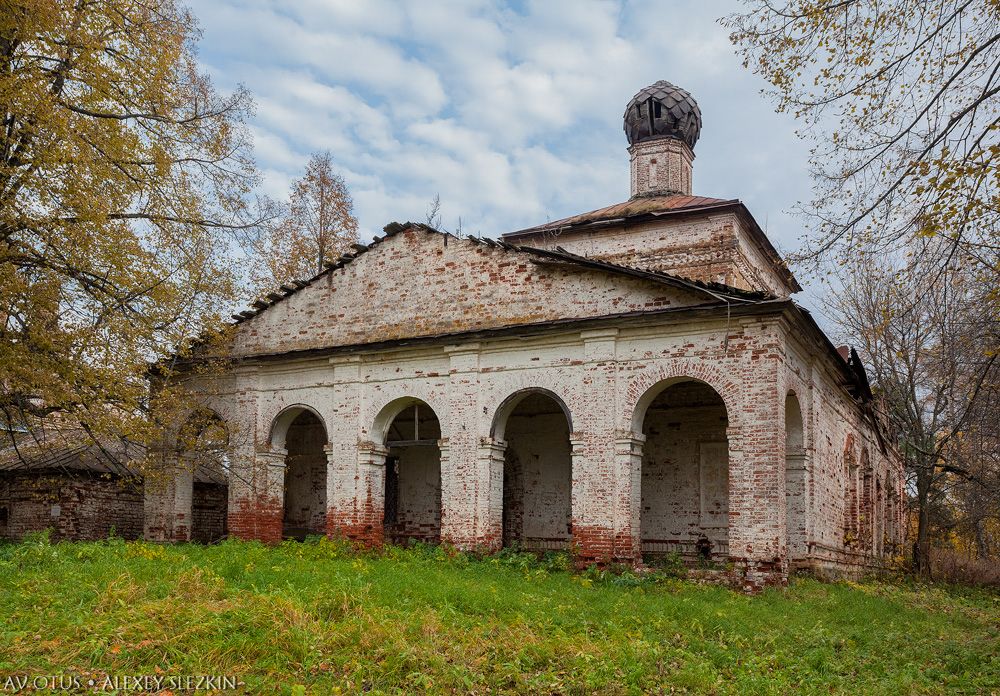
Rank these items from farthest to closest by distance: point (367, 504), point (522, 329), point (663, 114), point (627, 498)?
point (663, 114) → point (367, 504) → point (522, 329) → point (627, 498)

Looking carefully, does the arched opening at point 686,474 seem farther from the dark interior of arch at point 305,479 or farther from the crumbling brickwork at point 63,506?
the crumbling brickwork at point 63,506

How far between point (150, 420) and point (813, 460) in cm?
1088

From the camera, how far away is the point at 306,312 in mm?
17328

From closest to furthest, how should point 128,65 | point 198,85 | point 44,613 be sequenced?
point 44,613 < point 128,65 < point 198,85

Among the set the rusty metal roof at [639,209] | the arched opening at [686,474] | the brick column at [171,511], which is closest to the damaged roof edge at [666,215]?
the rusty metal roof at [639,209]

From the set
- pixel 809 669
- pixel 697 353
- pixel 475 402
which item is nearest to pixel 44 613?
pixel 809 669

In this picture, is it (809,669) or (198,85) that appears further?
(198,85)

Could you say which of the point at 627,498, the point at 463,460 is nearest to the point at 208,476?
the point at 463,460

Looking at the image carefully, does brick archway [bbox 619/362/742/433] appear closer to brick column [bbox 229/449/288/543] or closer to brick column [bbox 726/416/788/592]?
brick column [bbox 726/416/788/592]

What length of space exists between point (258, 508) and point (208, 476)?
4.14 metres

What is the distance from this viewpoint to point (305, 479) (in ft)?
65.5

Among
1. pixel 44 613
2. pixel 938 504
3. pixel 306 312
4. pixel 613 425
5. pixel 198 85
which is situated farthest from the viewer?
pixel 938 504

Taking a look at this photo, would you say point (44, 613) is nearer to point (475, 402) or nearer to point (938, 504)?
point (475, 402)

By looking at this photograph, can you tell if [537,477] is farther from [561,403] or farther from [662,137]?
[662,137]
